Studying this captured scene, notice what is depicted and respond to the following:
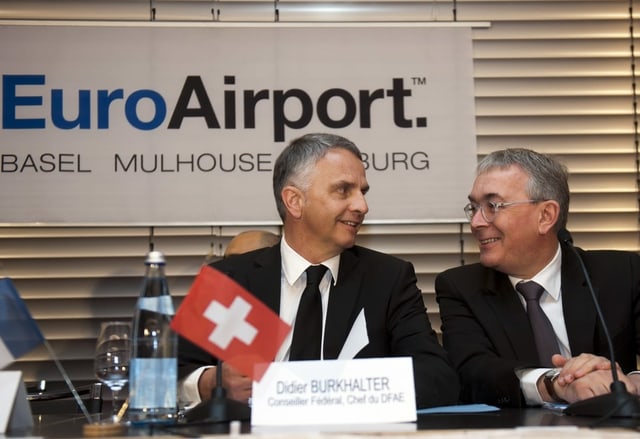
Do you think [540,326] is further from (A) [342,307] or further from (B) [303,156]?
(B) [303,156]

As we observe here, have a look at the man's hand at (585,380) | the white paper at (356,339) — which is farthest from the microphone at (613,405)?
the white paper at (356,339)

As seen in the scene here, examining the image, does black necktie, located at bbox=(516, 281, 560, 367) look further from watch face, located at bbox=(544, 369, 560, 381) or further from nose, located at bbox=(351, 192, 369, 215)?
nose, located at bbox=(351, 192, 369, 215)

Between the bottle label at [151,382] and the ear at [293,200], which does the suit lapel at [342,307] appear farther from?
the bottle label at [151,382]

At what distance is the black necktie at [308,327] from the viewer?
2576mm

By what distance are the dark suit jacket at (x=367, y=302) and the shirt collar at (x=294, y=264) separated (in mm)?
21

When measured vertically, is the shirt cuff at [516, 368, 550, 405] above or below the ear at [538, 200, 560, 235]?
below

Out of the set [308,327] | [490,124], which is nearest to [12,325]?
[308,327]

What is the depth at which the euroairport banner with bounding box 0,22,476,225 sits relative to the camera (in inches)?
159

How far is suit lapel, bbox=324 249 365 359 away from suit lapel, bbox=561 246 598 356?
2.27ft

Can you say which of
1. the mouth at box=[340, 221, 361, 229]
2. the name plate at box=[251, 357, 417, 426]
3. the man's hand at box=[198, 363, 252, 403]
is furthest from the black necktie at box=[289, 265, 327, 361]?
the name plate at box=[251, 357, 417, 426]

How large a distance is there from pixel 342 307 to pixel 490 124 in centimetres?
202

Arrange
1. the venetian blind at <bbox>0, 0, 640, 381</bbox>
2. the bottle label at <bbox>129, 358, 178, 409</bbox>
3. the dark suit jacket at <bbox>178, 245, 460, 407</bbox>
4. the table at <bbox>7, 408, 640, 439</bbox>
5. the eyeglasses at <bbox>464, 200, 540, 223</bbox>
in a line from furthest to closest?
the venetian blind at <bbox>0, 0, 640, 381</bbox>, the eyeglasses at <bbox>464, 200, 540, 223</bbox>, the dark suit jacket at <bbox>178, 245, 460, 407</bbox>, the bottle label at <bbox>129, 358, 178, 409</bbox>, the table at <bbox>7, 408, 640, 439</bbox>

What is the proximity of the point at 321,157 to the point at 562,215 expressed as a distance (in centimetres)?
89

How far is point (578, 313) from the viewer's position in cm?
278
